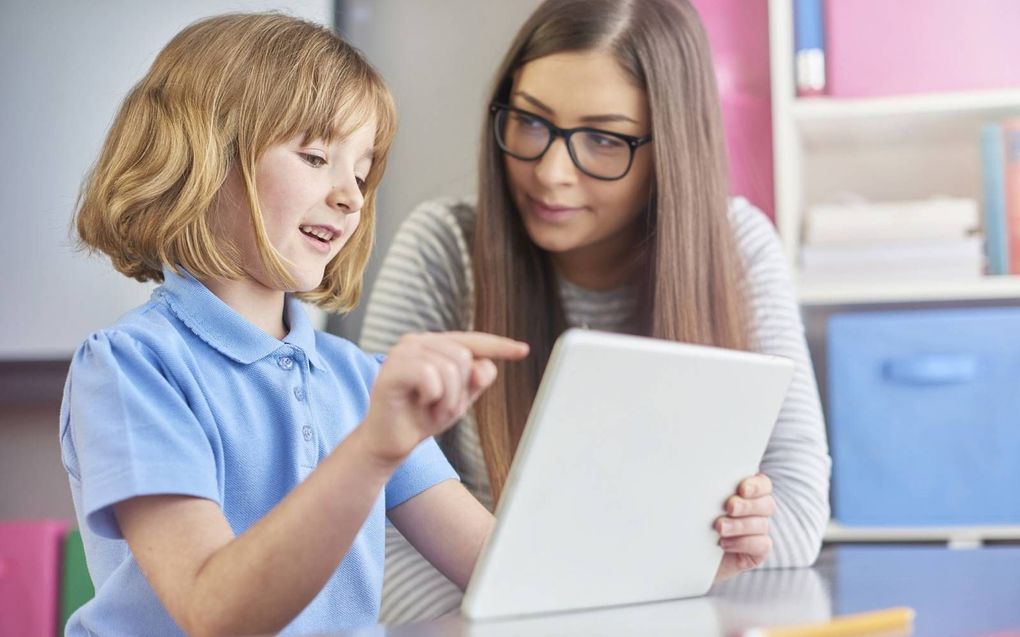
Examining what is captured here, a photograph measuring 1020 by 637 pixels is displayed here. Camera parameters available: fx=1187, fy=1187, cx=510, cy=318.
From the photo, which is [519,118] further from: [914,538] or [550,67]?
[914,538]

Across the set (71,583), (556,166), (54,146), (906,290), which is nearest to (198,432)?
(556,166)

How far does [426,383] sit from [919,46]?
151 cm

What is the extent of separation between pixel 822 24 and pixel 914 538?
84 centimetres

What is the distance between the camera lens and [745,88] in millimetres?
2064

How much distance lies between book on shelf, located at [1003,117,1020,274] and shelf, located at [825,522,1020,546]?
1.33 ft

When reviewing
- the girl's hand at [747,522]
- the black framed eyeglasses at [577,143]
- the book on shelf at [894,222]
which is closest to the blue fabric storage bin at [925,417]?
the book on shelf at [894,222]

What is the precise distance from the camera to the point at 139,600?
0.85m

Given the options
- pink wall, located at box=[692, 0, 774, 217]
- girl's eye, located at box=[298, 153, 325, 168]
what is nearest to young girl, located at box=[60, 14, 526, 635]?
girl's eye, located at box=[298, 153, 325, 168]

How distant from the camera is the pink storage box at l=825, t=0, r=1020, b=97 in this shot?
188 centimetres

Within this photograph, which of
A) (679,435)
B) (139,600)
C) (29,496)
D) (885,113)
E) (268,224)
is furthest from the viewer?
(29,496)

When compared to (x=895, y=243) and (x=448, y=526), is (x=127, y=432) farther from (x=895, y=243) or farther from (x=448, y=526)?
(x=895, y=243)

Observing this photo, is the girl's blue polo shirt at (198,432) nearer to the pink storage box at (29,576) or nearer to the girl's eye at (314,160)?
the girl's eye at (314,160)

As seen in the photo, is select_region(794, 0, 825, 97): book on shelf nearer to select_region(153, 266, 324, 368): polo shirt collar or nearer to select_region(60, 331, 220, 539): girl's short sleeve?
select_region(153, 266, 324, 368): polo shirt collar

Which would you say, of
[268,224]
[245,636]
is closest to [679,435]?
[245,636]
